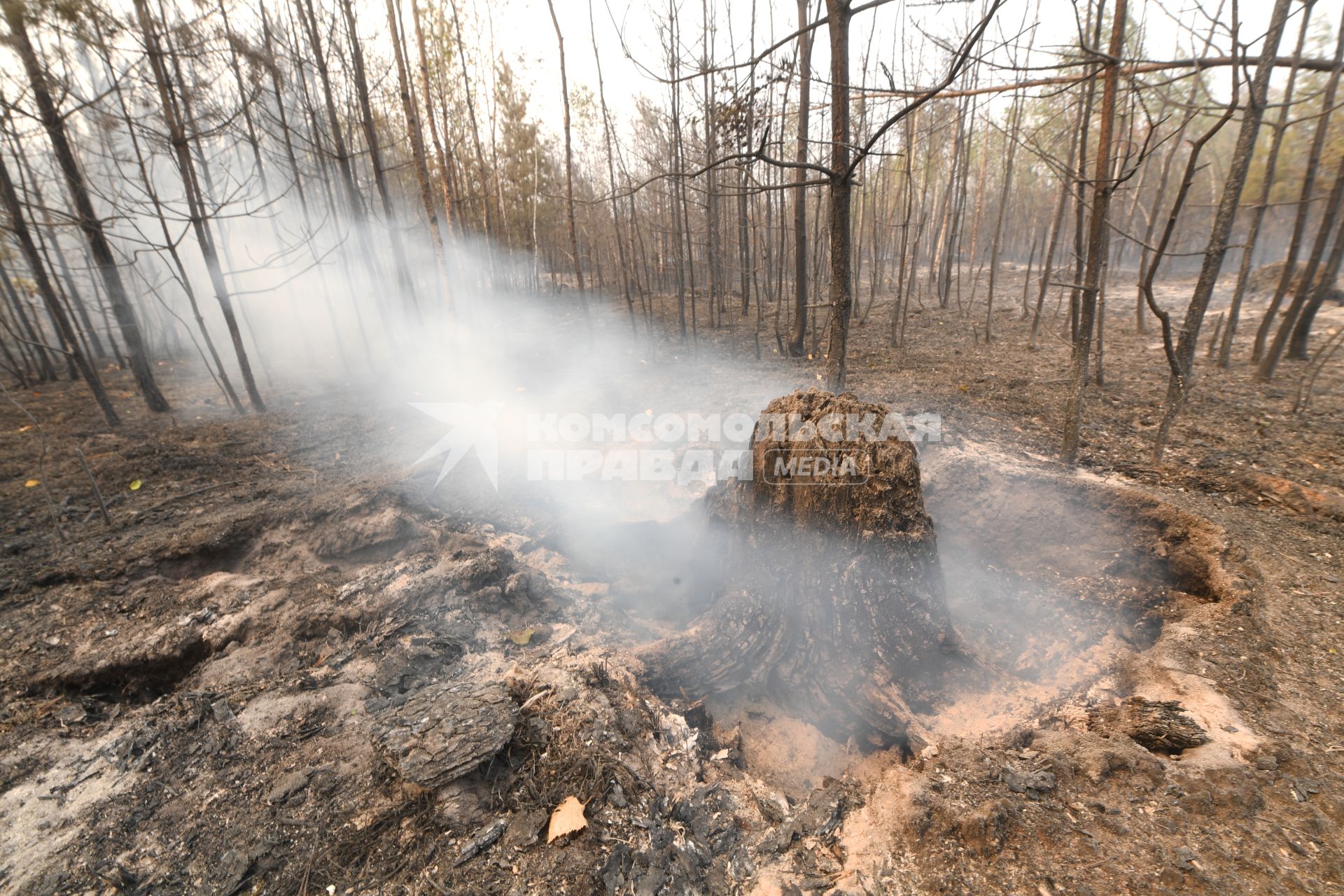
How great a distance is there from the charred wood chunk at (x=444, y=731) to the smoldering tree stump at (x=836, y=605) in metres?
1.00

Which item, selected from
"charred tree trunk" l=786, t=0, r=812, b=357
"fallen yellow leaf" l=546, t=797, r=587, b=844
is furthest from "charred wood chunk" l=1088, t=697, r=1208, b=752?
"charred tree trunk" l=786, t=0, r=812, b=357

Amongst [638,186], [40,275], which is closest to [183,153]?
[40,275]

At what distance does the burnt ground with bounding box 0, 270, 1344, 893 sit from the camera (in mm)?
1813

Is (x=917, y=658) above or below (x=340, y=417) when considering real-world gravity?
below

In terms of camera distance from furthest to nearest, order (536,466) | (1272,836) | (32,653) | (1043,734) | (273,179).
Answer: (273,179) < (536,466) < (32,653) < (1043,734) < (1272,836)

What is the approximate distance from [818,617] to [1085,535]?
2375 mm

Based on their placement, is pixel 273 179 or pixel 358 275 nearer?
pixel 273 179

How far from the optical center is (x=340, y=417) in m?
8.13

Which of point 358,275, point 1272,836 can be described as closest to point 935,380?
point 1272,836

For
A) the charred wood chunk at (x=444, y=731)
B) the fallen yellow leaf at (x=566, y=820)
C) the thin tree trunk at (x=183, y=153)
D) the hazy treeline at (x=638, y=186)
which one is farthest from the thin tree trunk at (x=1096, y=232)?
the thin tree trunk at (x=183, y=153)

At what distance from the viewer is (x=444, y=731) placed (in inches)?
86.2

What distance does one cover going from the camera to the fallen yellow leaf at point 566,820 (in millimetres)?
1917

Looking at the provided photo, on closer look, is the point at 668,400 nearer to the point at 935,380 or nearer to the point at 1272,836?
the point at 935,380

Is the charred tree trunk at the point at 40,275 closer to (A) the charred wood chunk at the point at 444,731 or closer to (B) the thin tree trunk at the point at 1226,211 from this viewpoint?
(A) the charred wood chunk at the point at 444,731
